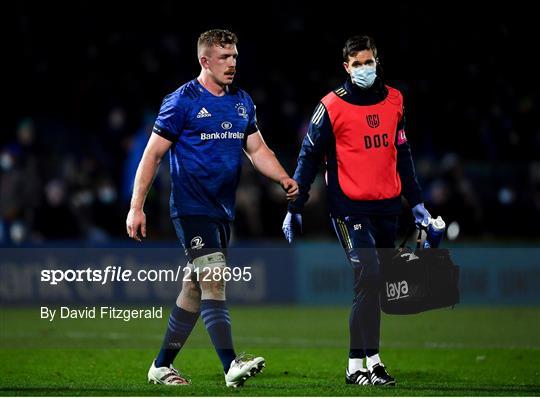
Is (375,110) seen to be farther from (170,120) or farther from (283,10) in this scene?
(283,10)

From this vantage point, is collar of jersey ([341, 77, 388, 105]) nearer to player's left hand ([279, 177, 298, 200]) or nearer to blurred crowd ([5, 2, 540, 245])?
player's left hand ([279, 177, 298, 200])

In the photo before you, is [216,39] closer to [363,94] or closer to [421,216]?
[363,94]

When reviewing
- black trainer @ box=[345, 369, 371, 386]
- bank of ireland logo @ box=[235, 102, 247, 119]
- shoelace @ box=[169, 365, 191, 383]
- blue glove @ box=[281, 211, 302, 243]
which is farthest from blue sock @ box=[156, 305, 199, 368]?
bank of ireland logo @ box=[235, 102, 247, 119]

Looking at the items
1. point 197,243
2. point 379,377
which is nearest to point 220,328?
point 197,243

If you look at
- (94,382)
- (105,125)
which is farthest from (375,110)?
(105,125)

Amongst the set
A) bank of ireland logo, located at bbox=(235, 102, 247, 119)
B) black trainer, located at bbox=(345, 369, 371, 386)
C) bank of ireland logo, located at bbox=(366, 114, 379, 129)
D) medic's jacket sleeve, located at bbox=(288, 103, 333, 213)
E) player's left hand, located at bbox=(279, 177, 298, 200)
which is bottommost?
black trainer, located at bbox=(345, 369, 371, 386)

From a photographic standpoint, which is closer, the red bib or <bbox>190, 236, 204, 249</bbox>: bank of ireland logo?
<bbox>190, 236, 204, 249</bbox>: bank of ireland logo

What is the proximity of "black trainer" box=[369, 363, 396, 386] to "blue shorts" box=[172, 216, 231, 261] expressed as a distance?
140 centimetres

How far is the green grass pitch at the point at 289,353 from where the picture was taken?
870 cm

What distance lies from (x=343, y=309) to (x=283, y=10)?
8195 mm

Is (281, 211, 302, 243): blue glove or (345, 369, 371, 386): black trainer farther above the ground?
(281, 211, 302, 243): blue glove

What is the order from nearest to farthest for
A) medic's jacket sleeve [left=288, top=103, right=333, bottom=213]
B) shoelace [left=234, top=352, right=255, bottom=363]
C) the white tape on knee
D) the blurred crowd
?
shoelace [left=234, top=352, right=255, bottom=363] < the white tape on knee < medic's jacket sleeve [left=288, top=103, right=333, bottom=213] < the blurred crowd

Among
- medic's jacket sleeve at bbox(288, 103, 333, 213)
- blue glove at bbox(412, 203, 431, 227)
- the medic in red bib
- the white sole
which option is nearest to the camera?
the white sole

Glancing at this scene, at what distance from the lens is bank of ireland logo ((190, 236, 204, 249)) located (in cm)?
867
